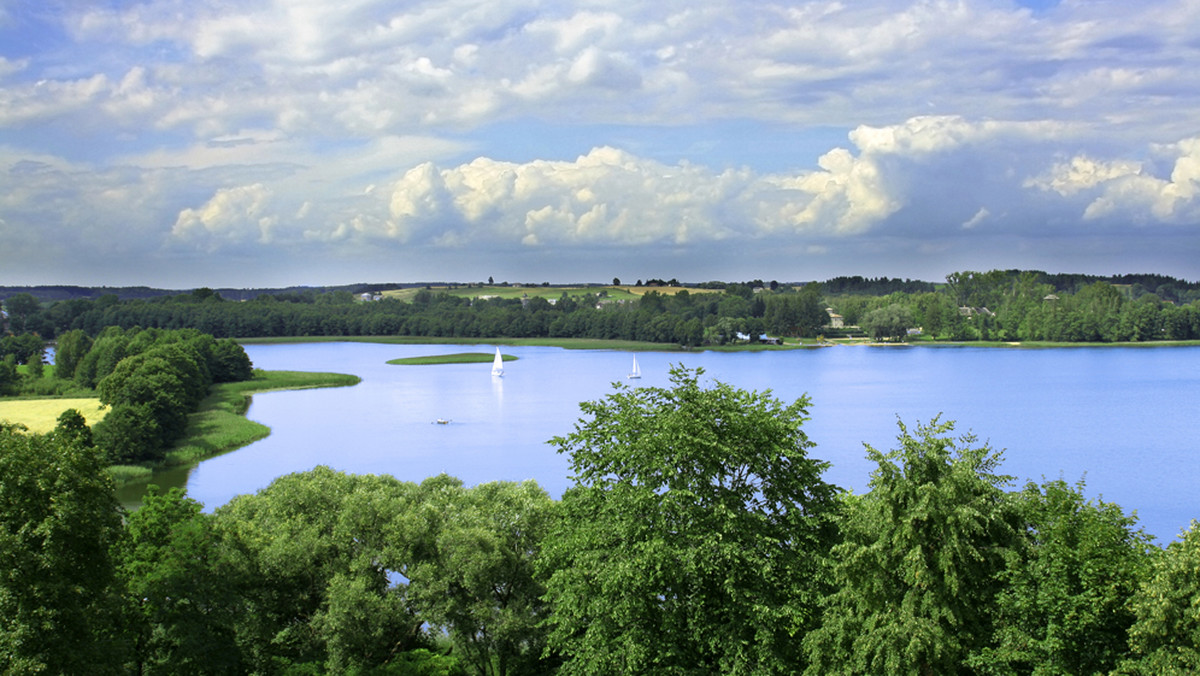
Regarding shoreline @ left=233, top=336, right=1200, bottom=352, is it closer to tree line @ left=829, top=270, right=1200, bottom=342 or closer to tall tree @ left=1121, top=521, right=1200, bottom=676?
tree line @ left=829, top=270, right=1200, bottom=342

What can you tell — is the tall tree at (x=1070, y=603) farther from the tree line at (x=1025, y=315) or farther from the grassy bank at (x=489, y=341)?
the tree line at (x=1025, y=315)

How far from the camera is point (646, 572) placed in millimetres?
15117

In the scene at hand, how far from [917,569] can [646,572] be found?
4.51m

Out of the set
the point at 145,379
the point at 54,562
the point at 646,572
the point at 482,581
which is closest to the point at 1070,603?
the point at 646,572

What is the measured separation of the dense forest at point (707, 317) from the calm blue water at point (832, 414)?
731 inches

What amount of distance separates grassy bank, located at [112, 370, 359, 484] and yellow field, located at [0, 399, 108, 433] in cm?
586

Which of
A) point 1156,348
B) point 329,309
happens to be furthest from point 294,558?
point 329,309

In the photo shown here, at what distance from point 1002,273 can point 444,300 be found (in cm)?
11709

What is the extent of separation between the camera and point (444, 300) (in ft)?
652

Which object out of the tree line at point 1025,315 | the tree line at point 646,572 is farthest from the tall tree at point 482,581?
the tree line at point 1025,315

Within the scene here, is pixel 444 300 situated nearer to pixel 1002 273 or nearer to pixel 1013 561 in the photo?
pixel 1002 273

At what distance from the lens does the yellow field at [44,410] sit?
179 ft

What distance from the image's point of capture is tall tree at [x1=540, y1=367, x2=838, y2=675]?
14.9 meters

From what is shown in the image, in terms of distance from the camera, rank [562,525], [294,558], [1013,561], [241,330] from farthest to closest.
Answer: [241,330] → [294,558] → [562,525] → [1013,561]
